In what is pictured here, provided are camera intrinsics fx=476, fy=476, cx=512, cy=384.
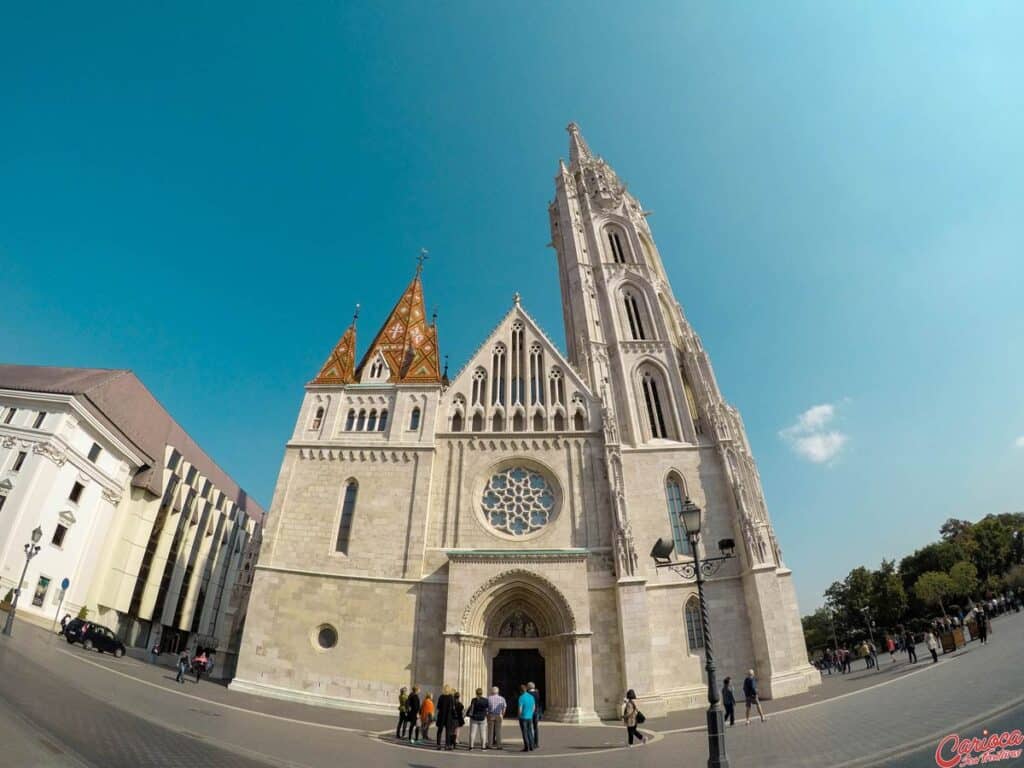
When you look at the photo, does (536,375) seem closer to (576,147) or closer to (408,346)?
(408,346)

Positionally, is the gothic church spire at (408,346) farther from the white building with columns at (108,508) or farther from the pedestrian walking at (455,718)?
the pedestrian walking at (455,718)

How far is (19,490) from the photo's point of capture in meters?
24.3

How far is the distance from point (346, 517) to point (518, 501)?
23.8 ft

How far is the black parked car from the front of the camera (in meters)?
18.4

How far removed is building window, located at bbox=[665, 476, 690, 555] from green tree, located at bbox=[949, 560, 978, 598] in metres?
36.1

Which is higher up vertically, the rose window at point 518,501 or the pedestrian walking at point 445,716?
the rose window at point 518,501

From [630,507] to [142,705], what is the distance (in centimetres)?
1636

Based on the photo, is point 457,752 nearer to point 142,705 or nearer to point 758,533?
point 142,705

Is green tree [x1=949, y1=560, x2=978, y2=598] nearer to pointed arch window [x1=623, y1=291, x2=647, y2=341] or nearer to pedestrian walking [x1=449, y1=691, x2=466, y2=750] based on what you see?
pointed arch window [x1=623, y1=291, x2=647, y2=341]

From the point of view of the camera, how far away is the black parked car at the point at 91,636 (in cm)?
1838

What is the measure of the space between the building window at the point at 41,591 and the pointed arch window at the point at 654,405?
32081mm

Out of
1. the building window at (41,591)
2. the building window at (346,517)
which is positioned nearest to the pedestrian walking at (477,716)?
the building window at (346,517)

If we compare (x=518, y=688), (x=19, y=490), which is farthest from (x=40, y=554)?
(x=518, y=688)
